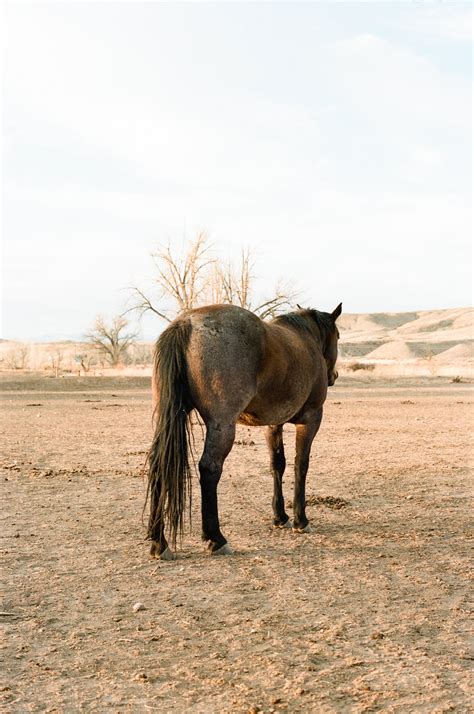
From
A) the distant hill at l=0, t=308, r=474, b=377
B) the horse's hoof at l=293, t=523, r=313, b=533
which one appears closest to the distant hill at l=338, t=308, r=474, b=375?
the distant hill at l=0, t=308, r=474, b=377

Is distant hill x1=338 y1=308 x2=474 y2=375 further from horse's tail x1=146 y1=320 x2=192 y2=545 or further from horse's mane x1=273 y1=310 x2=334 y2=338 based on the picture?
horse's tail x1=146 y1=320 x2=192 y2=545

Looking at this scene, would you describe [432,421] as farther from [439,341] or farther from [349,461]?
[439,341]

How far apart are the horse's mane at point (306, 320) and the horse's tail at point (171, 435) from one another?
154 cm

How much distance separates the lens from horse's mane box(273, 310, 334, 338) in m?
6.85

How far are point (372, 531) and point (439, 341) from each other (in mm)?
82964

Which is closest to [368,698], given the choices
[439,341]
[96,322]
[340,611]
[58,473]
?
[340,611]

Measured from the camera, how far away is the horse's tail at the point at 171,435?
5.29 metres

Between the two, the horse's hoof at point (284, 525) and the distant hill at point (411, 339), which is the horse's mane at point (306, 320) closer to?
the horse's hoof at point (284, 525)

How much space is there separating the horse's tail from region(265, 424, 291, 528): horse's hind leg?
133cm

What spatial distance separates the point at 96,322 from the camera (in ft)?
183

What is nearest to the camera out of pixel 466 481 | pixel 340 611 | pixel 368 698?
pixel 368 698

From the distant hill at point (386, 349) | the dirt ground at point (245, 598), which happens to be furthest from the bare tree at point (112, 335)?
the dirt ground at point (245, 598)

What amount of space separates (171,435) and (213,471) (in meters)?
0.45

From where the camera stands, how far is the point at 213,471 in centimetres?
545
